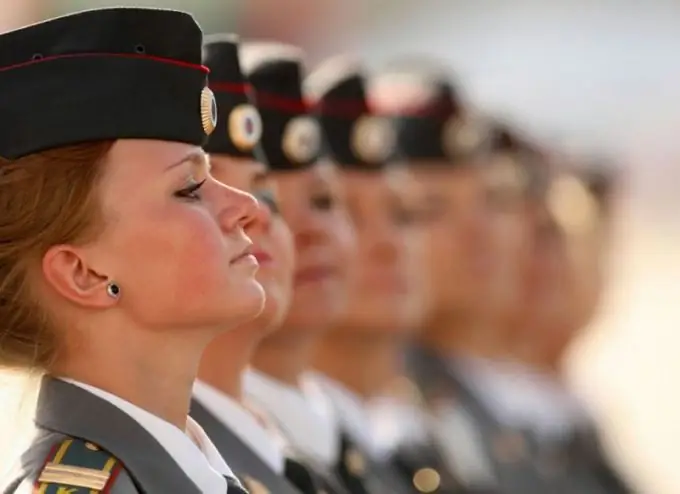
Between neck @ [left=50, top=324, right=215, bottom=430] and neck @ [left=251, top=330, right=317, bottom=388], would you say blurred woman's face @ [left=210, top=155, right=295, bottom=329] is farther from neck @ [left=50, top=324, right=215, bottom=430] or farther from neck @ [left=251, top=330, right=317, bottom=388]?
neck @ [left=50, top=324, right=215, bottom=430]

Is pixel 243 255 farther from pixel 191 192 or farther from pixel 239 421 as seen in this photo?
pixel 239 421

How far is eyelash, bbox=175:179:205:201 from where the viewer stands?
104 inches

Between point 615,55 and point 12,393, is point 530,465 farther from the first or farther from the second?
point 615,55

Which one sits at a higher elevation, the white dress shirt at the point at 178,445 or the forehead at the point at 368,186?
the white dress shirt at the point at 178,445

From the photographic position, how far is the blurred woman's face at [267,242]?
10.8 feet

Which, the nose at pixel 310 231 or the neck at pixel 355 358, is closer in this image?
the nose at pixel 310 231

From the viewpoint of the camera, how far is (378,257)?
4516 mm

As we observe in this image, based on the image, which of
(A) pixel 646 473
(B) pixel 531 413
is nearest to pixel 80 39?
(B) pixel 531 413

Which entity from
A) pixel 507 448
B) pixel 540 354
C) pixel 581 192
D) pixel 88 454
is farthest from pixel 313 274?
pixel 581 192

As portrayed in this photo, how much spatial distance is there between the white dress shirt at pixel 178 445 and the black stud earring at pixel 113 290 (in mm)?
126

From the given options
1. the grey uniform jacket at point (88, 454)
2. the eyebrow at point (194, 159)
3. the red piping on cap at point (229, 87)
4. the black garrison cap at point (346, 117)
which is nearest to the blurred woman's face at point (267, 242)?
the red piping on cap at point (229, 87)

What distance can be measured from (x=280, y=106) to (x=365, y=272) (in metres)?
0.89

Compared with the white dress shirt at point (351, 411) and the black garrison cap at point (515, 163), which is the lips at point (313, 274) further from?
the black garrison cap at point (515, 163)

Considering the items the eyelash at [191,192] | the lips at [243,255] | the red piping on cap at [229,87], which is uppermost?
the eyelash at [191,192]
